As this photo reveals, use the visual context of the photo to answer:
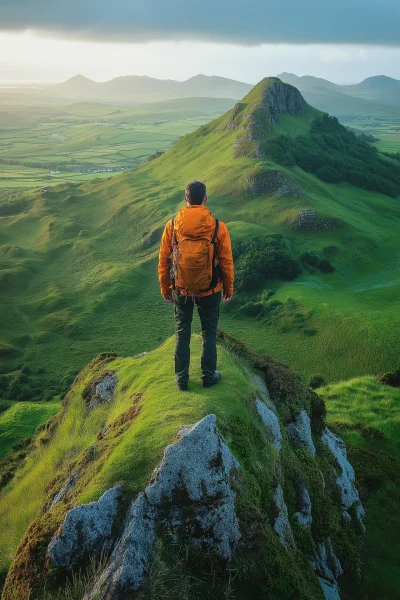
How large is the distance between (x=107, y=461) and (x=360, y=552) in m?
8.16

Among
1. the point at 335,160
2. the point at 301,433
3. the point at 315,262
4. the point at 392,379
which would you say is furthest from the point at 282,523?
the point at 335,160

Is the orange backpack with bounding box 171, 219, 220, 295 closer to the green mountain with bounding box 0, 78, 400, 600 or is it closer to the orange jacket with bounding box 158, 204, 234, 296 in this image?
the orange jacket with bounding box 158, 204, 234, 296

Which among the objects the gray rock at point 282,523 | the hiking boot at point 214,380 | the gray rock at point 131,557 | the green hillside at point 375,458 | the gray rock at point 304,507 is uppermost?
the gray rock at point 131,557

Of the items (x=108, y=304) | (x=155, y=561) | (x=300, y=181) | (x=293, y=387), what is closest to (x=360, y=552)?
(x=293, y=387)

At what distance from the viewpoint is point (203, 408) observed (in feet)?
35.9

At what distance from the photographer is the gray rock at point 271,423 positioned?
1187cm

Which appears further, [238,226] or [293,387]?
[238,226]

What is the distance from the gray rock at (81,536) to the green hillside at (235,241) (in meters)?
42.5

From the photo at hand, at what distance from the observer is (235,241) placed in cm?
7762

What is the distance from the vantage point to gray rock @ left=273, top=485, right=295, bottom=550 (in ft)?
31.2

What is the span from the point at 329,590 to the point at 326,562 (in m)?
1.01

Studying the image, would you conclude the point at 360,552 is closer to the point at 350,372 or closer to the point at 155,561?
the point at 155,561

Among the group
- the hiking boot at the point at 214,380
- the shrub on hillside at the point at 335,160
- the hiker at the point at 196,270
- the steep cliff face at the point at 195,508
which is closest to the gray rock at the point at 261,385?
the steep cliff face at the point at 195,508

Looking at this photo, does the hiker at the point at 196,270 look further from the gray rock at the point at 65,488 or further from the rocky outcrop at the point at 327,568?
the rocky outcrop at the point at 327,568
